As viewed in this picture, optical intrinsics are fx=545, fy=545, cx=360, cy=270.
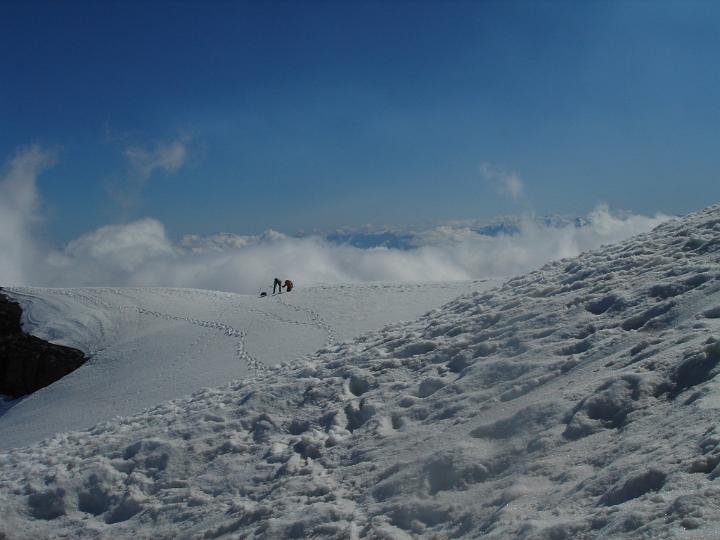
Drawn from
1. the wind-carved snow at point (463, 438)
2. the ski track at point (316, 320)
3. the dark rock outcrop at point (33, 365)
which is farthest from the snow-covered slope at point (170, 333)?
the wind-carved snow at point (463, 438)

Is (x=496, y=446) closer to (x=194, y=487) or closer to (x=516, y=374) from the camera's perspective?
(x=516, y=374)

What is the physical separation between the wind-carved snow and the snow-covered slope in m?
8.37

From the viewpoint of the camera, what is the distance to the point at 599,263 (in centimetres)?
1456

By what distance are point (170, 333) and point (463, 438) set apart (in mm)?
25125

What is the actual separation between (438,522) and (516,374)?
3.78 m

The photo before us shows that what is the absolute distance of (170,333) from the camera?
30.3m

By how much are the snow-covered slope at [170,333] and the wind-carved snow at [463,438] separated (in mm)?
8372

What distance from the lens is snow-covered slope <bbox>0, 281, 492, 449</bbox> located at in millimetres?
22188

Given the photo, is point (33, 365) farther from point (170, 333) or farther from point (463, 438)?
point (463, 438)

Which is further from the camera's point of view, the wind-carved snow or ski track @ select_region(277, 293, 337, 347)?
ski track @ select_region(277, 293, 337, 347)

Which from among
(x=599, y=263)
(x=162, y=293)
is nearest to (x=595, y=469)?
(x=599, y=263)

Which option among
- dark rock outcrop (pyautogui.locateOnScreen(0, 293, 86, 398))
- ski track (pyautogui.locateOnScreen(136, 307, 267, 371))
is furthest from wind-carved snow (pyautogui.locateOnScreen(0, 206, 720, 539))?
dark rock outcrop (pyautogui.locateOnScreen(0, 293, 86, 398))

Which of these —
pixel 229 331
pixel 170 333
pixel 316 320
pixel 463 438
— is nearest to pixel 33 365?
pixel 170 333

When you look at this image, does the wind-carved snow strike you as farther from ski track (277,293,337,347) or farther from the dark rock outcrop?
the dark rock outcrop
